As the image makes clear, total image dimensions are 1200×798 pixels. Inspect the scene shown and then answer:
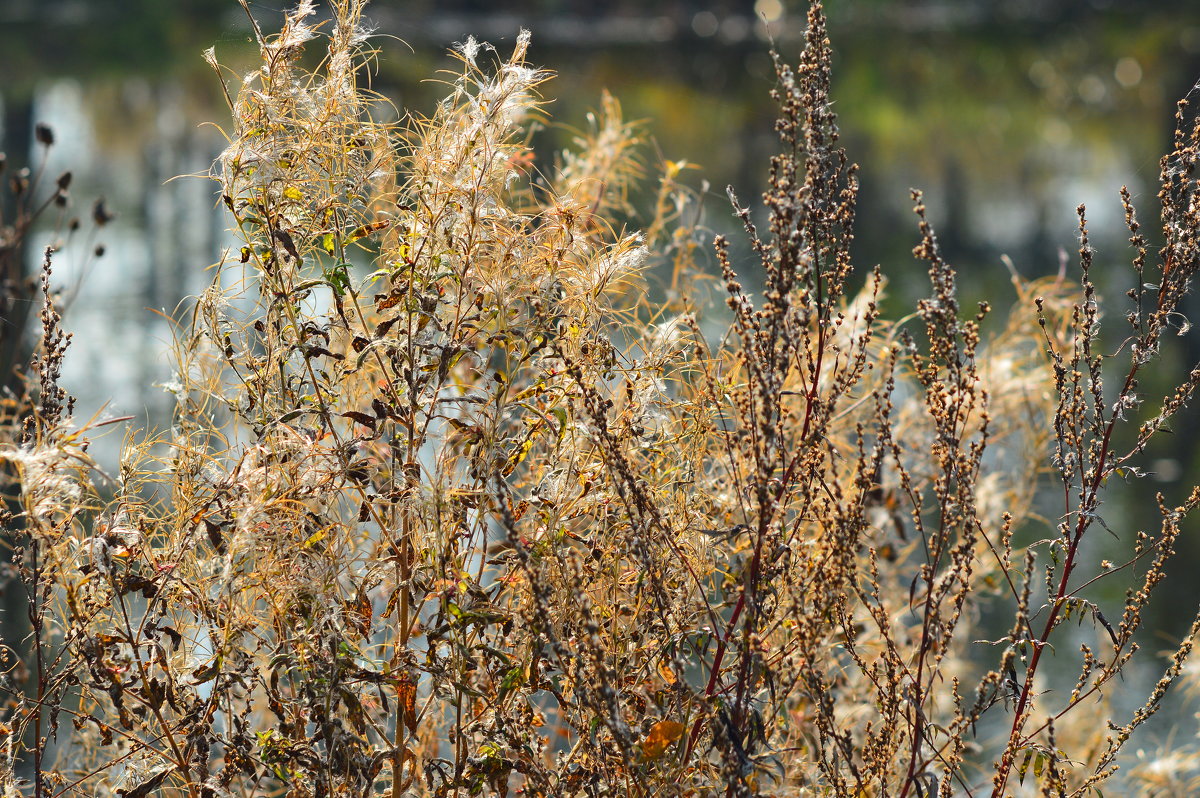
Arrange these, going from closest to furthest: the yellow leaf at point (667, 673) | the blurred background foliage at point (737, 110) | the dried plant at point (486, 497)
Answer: the dried plant at point (486, 497), the yellow leaf at point (667, 673), the blurred background foliage at point (737, 110)

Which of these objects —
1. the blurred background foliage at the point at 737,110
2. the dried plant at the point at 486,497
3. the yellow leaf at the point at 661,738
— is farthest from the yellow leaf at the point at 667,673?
the blurred background foliage at the point at 737,110

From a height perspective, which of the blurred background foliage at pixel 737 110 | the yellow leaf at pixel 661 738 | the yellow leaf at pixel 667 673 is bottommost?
the yellow leaf at pixel 661 738

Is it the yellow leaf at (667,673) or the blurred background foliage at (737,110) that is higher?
the blurred background foliage at (737,110)

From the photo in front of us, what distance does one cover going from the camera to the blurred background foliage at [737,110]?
9.93 metres

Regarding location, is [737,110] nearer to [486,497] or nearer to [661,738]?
[486,497]

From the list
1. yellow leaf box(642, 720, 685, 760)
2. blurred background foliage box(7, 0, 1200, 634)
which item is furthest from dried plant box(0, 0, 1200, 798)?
blurred background foliage box(7, 0, 1200, 634)

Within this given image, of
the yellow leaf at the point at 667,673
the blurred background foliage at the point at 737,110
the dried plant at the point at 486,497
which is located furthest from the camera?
the blurred background foliage at the point at 737,110

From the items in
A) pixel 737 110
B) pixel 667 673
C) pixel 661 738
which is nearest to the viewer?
pixel 661 738

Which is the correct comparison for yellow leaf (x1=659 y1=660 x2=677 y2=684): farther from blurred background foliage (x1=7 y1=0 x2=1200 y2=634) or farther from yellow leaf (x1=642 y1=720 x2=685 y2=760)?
blurred background foliage (x1=7 y1=0 x2=1200 y2=634)

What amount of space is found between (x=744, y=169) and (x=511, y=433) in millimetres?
11885

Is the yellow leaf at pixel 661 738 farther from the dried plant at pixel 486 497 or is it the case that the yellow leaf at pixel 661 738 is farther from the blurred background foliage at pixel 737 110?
the blurred background foliage at pixel 737 110

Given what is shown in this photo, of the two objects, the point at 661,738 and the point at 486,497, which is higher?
the point at 486,497

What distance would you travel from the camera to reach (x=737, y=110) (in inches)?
696

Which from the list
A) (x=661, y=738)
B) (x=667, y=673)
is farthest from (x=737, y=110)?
(x=661, y=738)
